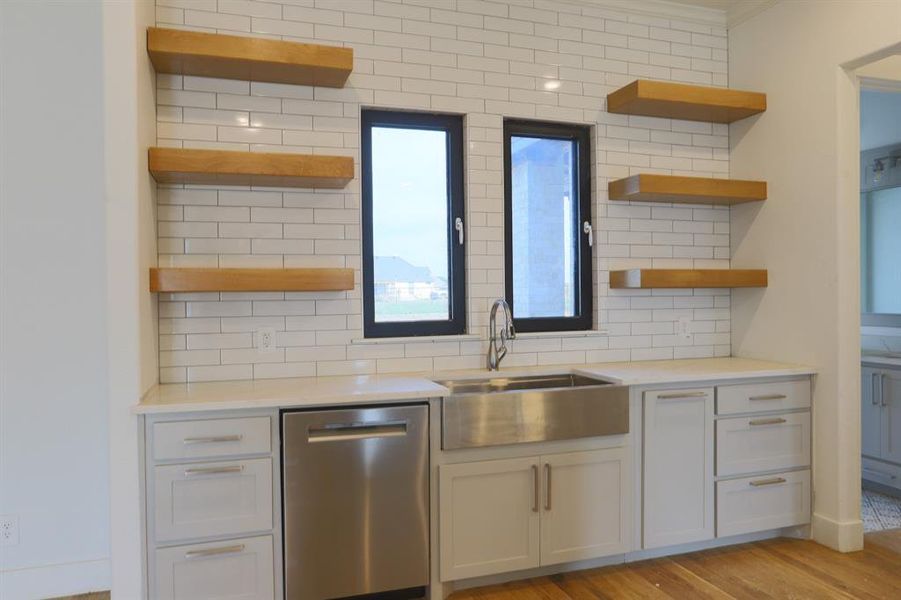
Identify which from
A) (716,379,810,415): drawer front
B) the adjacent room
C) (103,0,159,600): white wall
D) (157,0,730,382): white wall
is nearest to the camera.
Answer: (103,0,159,600): white wall

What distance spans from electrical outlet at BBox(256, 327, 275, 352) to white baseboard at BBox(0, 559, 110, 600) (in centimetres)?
113

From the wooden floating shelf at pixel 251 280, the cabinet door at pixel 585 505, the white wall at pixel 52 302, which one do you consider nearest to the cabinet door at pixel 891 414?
the cabinet door at pixel 585 505

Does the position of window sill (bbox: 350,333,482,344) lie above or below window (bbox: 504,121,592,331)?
below

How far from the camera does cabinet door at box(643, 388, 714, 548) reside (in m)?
2.83

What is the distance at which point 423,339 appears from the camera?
3.09 metres

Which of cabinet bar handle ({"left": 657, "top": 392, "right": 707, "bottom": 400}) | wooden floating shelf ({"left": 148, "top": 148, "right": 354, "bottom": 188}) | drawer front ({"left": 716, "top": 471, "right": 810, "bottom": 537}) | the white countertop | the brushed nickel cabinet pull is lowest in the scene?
drawer front ({"left": 716, "top": 471, "right": 810, "bottom": 537})

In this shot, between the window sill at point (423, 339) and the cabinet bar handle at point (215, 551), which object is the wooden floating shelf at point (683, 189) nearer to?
the window sill at point (423, 339)

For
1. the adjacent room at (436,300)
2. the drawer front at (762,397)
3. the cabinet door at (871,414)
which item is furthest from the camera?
the cabinet door at (871,414)

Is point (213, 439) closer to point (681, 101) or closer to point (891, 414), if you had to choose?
point (681, 101)

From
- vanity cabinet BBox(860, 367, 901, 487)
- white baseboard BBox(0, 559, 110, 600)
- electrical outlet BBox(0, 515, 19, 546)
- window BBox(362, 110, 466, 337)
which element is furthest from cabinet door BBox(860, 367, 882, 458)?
electrical outlet BBox(0, 515, 19, 546)

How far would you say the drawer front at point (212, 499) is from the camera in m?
2.22

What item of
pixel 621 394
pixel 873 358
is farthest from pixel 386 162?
pixel 873 358

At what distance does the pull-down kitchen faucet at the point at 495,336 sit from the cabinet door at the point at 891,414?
2522 mm

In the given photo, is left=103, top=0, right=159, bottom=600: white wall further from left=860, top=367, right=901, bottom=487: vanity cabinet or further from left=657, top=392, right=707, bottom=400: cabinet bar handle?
left=860, top=367, right=901, bottom=487: vanity cabinet
